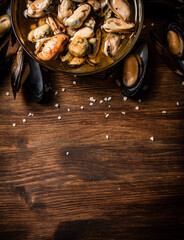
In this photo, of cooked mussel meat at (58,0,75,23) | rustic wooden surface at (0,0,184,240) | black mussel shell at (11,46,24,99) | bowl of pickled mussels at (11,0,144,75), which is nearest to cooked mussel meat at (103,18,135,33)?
bowl of pickled mussels at (11,0,144,75)

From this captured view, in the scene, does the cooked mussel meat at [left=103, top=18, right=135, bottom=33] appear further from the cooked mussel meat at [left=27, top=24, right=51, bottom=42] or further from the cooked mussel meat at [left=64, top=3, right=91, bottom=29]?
the cooked mussel meat at [left=27, top=24, right=51, bottom=42]

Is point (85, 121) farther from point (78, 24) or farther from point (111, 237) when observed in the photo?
point (111, 237)

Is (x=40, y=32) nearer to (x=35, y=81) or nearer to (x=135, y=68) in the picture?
(x=35, y=81)

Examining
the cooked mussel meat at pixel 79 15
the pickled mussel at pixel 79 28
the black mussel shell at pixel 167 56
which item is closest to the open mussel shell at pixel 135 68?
the black mussel shell at pixel 167 56

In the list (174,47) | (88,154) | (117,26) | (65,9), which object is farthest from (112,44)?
(88,154)

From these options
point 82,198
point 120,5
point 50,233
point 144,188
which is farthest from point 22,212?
point 120,5
